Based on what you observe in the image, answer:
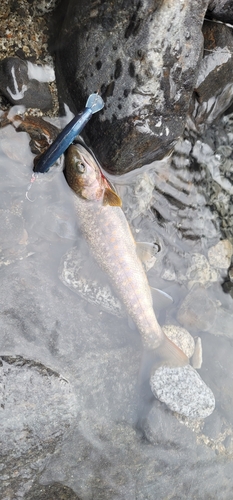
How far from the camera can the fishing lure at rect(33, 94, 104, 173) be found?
12.5 feet

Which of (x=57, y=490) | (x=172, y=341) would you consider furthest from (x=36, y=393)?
(x=172, y=341)

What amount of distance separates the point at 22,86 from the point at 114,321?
291 cm

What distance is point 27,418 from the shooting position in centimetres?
384

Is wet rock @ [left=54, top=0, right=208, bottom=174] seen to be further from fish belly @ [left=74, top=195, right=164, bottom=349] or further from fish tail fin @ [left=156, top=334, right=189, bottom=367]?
fish tail fin @ [left=156, top=334, right=189, bottom=367]

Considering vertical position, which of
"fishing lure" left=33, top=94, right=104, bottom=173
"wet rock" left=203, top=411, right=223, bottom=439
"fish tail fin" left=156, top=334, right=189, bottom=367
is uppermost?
"fishing lure" left=33, top=94, right=104, bottom=173

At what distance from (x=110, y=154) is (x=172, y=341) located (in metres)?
2.39

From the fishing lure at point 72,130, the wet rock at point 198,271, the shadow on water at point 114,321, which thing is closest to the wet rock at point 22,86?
the shadow on water at point 114,321

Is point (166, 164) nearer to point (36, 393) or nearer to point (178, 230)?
point (178, 230)

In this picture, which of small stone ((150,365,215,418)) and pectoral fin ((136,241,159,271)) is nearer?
small stone ((150,365,215,418))

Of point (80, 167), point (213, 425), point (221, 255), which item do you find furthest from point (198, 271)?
point (80, 167)

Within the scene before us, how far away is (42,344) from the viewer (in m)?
4.34

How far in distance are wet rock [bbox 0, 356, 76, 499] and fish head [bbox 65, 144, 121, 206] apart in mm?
1923

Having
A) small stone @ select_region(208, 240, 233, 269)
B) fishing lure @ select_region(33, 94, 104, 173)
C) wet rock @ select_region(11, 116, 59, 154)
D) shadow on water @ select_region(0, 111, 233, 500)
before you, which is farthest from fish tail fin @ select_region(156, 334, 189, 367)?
wet rock @ select_region(11, 116, 59, 154)

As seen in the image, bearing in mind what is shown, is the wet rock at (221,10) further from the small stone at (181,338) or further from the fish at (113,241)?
the small stone at (181,338)
